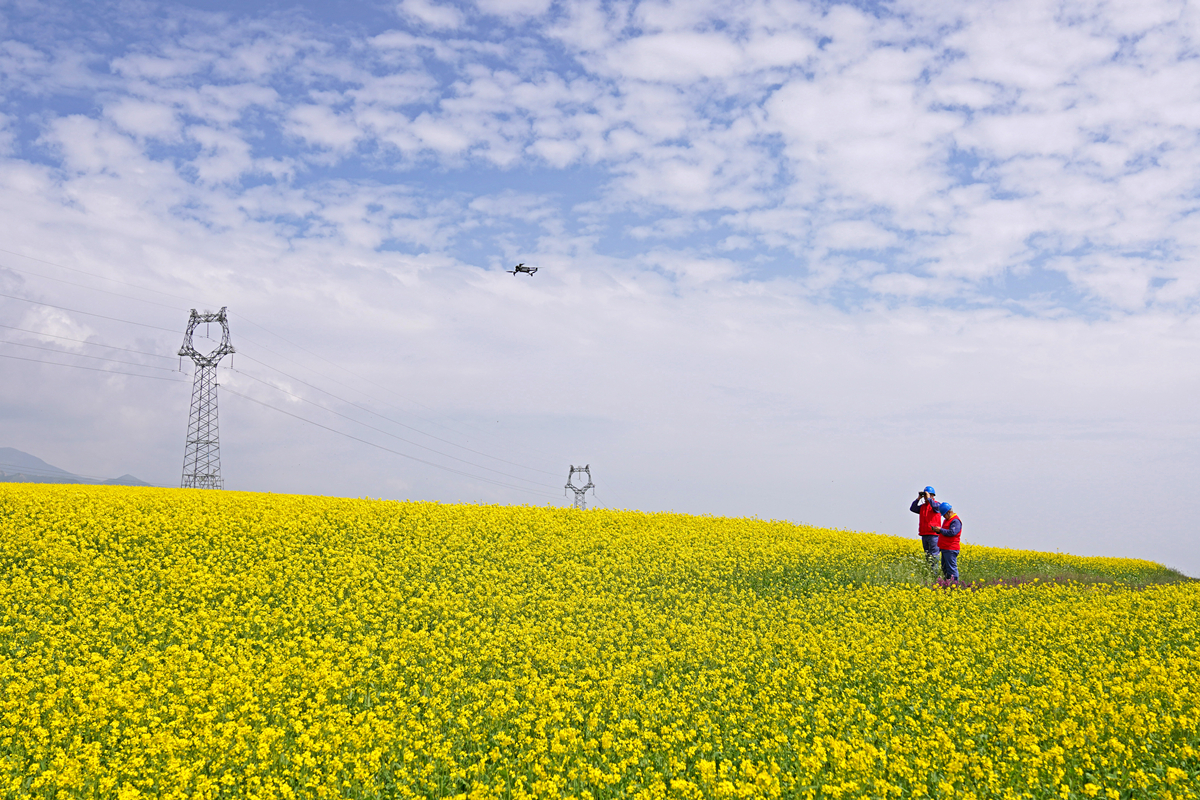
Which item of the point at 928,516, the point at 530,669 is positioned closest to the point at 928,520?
the point at 928,516

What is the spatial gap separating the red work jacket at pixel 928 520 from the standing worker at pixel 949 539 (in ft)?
0.68

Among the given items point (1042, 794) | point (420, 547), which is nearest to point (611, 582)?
point (420, 547)

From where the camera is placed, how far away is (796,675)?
11.5 m

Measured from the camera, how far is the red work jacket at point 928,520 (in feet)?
68.9

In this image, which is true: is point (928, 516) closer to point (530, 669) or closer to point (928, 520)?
point (928, 520)

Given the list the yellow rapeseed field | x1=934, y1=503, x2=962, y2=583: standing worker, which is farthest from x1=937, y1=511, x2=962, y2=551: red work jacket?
the yellow rapeseed field

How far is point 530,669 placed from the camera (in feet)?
37.9

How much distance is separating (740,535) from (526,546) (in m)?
8.08

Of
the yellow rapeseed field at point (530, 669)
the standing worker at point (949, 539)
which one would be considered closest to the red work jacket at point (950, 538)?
the standing worker at point (949, 539)

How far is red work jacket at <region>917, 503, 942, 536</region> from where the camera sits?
21016 millimetres

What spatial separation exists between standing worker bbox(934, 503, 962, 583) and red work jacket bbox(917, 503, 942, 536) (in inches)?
8.2

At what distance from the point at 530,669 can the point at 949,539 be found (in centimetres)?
1395

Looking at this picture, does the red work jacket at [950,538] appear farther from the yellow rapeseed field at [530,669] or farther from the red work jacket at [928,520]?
the yellow rapeseed field at [530,669]

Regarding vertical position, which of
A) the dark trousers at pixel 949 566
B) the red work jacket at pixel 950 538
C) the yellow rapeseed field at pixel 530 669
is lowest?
the yellow rapeseed field at pixel 530 669
